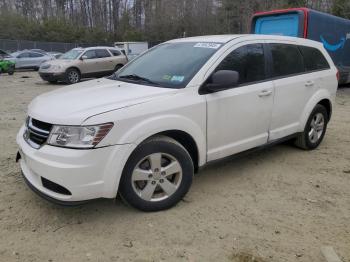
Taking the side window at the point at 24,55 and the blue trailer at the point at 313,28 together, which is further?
the side window at the point at 24,55

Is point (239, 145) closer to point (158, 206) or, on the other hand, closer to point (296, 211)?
point (296, 211)

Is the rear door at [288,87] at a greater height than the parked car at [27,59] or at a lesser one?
greater

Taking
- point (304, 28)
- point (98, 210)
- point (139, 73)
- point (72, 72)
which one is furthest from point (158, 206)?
point (72, 72)

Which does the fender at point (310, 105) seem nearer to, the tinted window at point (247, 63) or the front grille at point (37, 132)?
the tinted window at point (247, 63)

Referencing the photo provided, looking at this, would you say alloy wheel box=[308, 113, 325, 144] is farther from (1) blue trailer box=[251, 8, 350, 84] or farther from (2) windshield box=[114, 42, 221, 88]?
(1) blue trailer box=[251, 8, 350, 84]

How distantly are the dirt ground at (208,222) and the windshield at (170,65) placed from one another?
1.28m

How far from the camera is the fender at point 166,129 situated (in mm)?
3410

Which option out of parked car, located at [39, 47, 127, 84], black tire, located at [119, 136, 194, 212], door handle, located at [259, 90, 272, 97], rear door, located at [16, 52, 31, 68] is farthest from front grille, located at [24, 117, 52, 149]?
rear door, located at [16, 52, 31, 68]

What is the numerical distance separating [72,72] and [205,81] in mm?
13140

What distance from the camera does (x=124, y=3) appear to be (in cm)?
6191

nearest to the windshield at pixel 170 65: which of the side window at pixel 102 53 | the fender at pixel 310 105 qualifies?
the fender at pixel 310 105

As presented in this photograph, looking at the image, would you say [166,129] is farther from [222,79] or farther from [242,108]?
[242,108]

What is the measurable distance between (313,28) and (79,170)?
32.7ft

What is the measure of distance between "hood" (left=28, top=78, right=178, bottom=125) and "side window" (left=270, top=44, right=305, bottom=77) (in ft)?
5.63
